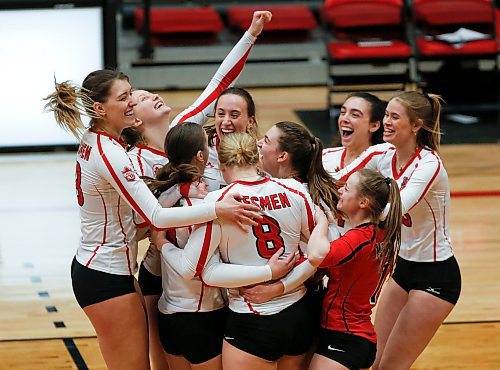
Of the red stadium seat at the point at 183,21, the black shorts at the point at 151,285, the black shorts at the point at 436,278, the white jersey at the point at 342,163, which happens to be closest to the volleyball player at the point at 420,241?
the black shorts at the point at 436,278

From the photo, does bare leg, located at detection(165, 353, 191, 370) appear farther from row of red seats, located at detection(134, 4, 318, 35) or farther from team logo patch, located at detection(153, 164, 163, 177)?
row of red seats, located at detection(134, 4, 318, 35)

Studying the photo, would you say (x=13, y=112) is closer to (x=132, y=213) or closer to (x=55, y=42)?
(x=55, y=42)

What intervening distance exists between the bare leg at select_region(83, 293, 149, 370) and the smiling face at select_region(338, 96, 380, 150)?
1.50m

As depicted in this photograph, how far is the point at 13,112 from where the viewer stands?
31.7 ft

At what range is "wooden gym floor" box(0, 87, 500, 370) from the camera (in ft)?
19.6

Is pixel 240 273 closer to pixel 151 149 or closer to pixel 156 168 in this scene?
pixel 156 168

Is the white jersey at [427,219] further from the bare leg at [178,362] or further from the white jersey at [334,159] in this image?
the bare leg at [178,362]

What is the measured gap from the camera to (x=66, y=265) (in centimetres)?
765

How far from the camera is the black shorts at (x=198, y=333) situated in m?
4.21

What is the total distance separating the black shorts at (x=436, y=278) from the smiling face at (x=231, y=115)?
1025mm

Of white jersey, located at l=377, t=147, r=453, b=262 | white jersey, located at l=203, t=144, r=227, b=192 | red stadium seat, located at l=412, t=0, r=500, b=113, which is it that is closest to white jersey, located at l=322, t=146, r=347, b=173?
white jersey, located at l=377, t=147, r=453, b=262

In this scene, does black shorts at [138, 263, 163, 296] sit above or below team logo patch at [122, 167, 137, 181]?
below

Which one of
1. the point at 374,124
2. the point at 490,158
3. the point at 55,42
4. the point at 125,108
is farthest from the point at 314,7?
the point at 125,108

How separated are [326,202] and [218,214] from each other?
57cm
